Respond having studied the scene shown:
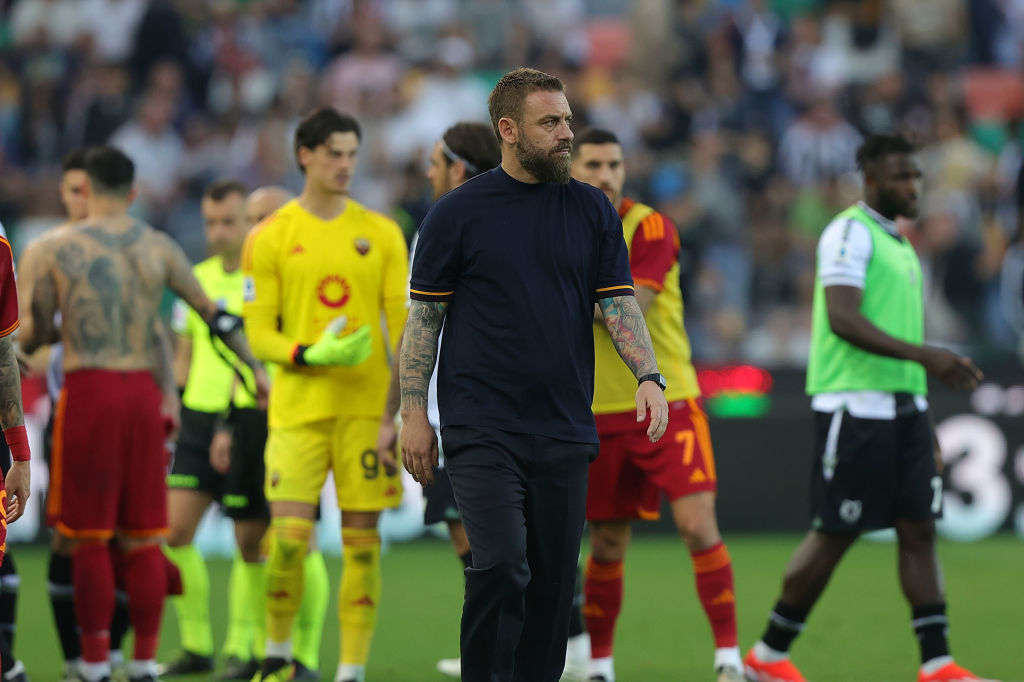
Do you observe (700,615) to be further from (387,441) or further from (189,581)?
(387,441)

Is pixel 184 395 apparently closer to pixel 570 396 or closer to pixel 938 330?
pixel 570 396

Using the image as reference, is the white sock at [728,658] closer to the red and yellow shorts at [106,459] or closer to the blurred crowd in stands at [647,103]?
the red and yellow shorts at [106,459]

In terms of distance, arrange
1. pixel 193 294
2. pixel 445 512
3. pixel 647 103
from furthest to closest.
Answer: pixel 647 103 < pixel 193 294 < pixel 445 512

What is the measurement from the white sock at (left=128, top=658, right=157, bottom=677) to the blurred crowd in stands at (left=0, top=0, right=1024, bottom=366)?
825cm

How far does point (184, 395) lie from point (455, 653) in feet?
7.95

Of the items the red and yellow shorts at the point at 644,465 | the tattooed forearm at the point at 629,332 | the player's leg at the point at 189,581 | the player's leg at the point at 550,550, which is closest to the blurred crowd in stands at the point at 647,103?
the player's leg at the point at 189,581

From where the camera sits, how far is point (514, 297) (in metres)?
5.52

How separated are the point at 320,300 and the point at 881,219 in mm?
2913

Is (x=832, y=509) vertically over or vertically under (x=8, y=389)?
under

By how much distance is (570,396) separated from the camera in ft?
18.3

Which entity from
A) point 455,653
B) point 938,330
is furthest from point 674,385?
point 938,330

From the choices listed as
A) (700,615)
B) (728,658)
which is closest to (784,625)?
(728,658)

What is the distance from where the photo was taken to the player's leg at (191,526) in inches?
343

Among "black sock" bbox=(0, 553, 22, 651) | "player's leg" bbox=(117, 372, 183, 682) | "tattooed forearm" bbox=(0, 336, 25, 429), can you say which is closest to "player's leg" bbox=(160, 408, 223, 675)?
"player's leg" bbox=(117, 372, 183, 682)
